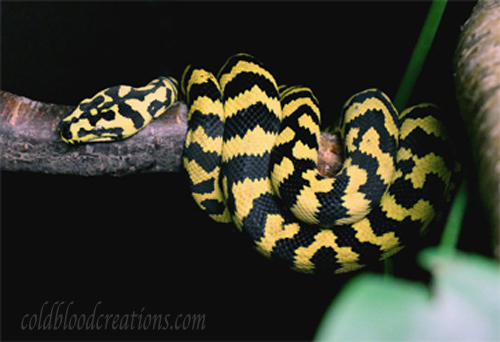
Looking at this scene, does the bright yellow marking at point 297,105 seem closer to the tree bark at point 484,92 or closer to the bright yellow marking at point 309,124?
the bright yellow marking at point 309,124

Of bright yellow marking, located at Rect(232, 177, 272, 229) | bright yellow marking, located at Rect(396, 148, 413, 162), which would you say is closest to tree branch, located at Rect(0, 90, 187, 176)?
bright yellow marking, located at Rect(232, 177, 272, 229)

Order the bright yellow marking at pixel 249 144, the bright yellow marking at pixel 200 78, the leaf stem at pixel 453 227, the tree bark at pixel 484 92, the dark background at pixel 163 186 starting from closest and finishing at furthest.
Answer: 1. the leaf stem at pixel 453 227
2. the tree bark at pixel 484 92
3. the bright yellow marking at pixel 249 144
4. the bright yellow marking at pixel 200 78
5. the dark background at pixel 163 186

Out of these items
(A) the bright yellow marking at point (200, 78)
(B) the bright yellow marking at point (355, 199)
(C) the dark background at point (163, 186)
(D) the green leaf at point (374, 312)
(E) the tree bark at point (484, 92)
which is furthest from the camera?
(C) the dark background at point (163, 186)

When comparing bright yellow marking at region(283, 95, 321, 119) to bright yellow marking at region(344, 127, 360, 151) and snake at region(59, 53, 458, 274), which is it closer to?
snake at region(59, 53, 458, 274)

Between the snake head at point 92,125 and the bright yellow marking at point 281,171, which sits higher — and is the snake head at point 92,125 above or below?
above

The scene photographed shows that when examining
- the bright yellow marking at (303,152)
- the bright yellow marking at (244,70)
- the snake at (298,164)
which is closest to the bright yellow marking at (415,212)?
the snake at (298,164)

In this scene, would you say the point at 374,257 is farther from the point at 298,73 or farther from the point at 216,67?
the point at 216,67

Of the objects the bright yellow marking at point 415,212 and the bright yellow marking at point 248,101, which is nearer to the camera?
the bright yellow marking at point 415,212
